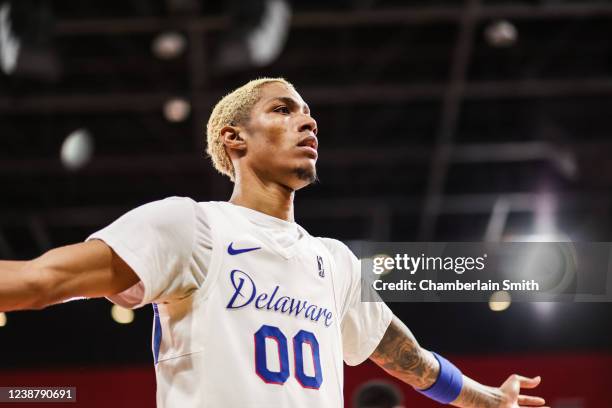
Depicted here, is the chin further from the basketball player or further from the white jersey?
the white jersey

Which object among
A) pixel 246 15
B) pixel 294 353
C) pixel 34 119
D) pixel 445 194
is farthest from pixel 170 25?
pixel 294 353

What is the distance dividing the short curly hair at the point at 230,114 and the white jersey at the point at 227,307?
381mm

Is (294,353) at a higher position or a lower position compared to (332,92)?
lower

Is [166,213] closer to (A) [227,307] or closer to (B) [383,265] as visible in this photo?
(A) [227,307]

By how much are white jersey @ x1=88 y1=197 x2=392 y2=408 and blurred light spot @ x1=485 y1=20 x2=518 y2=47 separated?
539 cm

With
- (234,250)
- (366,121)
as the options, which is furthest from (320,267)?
(366,121)

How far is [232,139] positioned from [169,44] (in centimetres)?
486

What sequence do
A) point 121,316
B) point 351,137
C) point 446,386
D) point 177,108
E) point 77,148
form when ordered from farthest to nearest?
point 351,137 → point 77,148 → point 177,108 → point 121,316 → point 446,386

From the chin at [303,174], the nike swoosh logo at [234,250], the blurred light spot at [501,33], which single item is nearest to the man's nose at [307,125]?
the chin at [303,174]

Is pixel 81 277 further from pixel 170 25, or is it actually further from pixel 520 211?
pixel 520 211

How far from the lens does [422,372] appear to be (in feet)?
8.64

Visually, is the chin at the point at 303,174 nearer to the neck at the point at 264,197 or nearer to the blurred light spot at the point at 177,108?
the neck at the point at 264,197

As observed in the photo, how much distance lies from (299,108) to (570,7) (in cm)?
529

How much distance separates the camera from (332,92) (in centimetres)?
811
